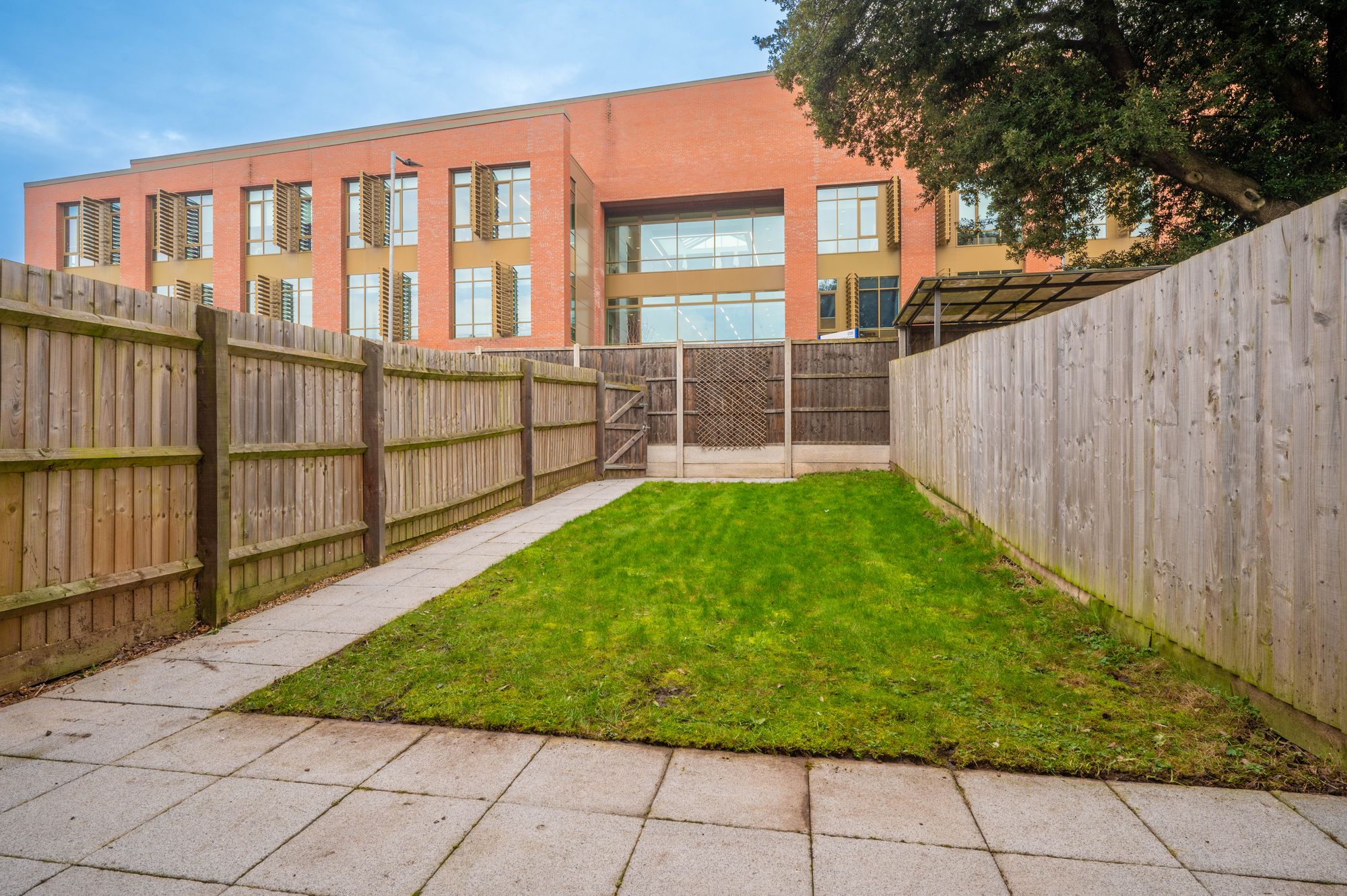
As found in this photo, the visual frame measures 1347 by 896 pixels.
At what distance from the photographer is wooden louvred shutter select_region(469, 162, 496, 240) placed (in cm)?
2191

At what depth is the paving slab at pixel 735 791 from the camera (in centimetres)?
212

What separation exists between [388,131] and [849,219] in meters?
17.6

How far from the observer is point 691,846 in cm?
197

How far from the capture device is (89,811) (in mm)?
2189

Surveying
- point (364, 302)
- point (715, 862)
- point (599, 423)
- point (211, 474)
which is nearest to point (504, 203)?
point (364, 302)

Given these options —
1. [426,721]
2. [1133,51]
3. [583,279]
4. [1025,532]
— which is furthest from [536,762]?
[583,279]

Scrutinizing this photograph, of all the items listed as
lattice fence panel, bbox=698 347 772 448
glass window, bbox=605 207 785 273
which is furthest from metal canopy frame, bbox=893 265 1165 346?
glass window, bbox=605 207 785 273

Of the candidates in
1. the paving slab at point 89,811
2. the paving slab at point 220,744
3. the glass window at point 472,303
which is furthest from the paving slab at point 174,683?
the glass window at point 472,303

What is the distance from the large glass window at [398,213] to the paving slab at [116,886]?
2382 cm

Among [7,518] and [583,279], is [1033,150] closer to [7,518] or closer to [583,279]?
[7,518]

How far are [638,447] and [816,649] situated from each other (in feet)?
33.3

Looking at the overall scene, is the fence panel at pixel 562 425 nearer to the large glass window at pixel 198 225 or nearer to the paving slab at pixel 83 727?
the paving slab at pixel 83 727

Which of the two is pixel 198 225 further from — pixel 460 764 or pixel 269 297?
pixel 460 764

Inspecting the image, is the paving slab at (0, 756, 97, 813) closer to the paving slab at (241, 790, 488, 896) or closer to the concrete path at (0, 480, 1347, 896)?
the concrete path at (0, 480, 1347, 896)
